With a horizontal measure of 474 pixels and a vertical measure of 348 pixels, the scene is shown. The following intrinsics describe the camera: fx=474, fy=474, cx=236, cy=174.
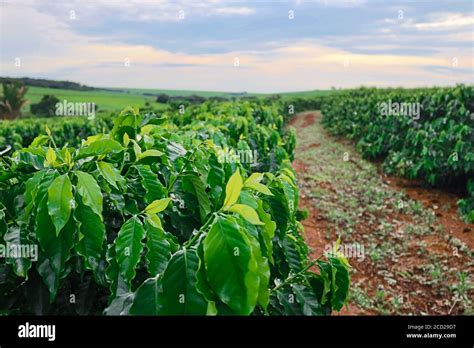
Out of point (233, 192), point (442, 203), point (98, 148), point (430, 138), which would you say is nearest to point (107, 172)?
point (98, 148)

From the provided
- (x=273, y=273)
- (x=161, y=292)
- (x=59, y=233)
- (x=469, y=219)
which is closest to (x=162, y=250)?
(x=161, y=292)

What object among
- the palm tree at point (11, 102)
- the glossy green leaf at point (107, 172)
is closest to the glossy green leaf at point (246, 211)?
the glossy green leaf at point (107, 172)

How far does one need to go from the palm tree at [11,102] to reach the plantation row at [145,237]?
8918 millimetres

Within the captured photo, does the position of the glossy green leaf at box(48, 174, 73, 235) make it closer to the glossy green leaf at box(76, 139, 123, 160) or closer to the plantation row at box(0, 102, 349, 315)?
the plantation row at box(0, 102, 349, 315)

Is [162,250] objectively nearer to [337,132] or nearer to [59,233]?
A: [59,233]

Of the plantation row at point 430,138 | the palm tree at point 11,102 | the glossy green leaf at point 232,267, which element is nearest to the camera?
the glossy green leaf at point 232,267

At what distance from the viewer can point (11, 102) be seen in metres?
11.2

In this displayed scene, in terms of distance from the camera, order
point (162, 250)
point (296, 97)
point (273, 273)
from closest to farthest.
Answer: point (162, 250) → point (273, 273) → point (296, 97)

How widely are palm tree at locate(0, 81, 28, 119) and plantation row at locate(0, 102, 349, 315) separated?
29.3ft

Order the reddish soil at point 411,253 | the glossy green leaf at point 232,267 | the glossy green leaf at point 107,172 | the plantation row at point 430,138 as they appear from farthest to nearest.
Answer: the plantation row at point 430,138
the reddish soil at point 411,253
the glossy green leaf at point 107,172
the glossy green leaf at point 232,267

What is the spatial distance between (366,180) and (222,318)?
9.51 metres

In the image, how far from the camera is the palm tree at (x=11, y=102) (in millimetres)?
10055

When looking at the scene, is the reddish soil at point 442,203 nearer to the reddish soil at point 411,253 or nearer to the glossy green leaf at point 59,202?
the reddish soil at point 411,253

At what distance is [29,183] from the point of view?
146cm
